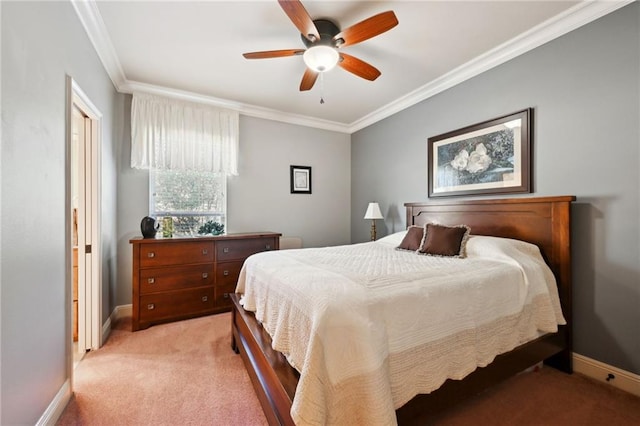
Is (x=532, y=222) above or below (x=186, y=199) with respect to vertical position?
below

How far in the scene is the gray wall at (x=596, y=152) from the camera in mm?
1821

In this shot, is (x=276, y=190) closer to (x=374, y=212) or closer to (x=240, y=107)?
(x=240, y=107)

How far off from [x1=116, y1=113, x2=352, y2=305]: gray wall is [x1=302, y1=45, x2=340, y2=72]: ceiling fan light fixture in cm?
203

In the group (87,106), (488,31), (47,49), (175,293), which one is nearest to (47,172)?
(47,49)

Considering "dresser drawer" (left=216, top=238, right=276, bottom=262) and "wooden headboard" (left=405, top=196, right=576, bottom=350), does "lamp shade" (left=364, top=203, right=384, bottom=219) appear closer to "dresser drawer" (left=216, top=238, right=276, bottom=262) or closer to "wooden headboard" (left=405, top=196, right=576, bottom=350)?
"wooden headboard" (left=405, top=196, right=576, bottom=350)

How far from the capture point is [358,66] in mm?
2355

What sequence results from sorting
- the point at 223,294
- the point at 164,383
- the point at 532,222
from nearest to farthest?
the point at 164,383
the point at 532,222
the point at 223,294

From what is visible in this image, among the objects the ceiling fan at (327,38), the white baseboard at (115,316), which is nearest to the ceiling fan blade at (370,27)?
the ceiling fan at (327,38)

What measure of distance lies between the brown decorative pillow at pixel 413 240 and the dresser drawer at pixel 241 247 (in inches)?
65.7

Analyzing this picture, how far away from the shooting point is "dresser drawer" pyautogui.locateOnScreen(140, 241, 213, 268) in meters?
2.80

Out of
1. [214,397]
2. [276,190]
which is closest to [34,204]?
[214,397]

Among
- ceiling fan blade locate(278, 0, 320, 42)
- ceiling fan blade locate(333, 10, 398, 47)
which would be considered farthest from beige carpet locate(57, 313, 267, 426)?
ceiling fan blade locate(333, 10, 398, 47)

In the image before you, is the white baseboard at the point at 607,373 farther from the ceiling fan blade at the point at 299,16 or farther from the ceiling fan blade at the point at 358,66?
the ceiling fan blade at the point at 299,16

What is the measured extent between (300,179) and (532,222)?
3.06 meters
